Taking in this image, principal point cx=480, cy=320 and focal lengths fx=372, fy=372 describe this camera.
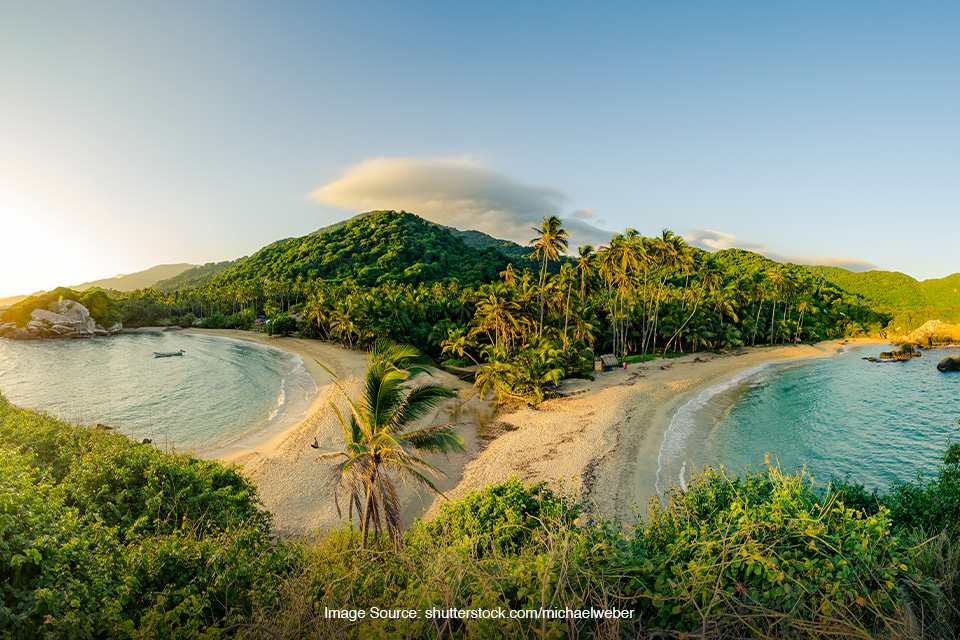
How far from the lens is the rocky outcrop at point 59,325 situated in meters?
73.4

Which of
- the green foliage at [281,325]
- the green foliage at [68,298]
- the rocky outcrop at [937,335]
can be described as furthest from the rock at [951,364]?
the green foliage at [68,298]

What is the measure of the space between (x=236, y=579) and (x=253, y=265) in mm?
135732

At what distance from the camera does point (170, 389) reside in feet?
126

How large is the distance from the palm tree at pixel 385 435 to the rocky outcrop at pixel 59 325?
10377 cm

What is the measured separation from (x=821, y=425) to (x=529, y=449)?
23393 mm

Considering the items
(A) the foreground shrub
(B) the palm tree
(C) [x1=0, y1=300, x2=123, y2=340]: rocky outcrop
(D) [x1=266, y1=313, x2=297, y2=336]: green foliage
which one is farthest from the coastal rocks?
(C) [x1=0, y1=300, x2=123, y2=340]: rocky outcrop

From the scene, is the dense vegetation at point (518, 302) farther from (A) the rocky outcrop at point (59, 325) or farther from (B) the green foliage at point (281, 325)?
(A) the rocky outcrop at point (59, 325)

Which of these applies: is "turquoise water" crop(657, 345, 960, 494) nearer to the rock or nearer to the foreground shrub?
the rock

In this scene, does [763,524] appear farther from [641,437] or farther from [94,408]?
[94,408]

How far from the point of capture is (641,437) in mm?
22734

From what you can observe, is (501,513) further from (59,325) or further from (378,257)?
(59,325)

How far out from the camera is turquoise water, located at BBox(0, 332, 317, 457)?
27.4 m

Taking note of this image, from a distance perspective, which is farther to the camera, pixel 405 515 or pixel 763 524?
pixel 405 515

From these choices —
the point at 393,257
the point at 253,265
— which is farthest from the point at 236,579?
the point at 253,265
